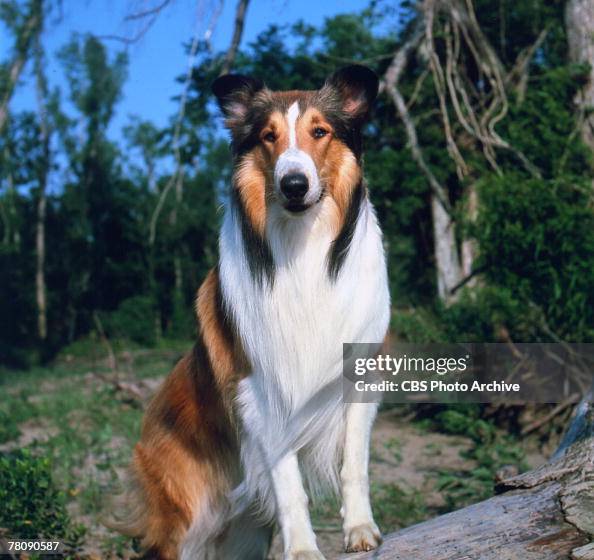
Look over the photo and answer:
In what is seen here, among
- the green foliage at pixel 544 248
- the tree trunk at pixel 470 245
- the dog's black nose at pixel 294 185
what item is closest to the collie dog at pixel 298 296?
the dog's black nose at pixel 294 185

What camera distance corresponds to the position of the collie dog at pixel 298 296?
3.41 metres

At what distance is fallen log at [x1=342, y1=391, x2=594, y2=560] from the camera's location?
2.90 meters

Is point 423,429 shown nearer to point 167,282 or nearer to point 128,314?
point 128,314

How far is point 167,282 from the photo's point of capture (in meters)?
28.6

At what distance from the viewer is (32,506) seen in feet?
14.4

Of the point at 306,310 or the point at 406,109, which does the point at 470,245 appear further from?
the point at 306,310

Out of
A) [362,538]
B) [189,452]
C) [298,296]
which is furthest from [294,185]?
[189,452]

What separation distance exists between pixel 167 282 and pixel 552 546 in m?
26.4

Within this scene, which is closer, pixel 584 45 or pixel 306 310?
pixel 306 310

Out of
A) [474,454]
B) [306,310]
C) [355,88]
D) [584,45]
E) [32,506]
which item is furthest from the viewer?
[584,45]

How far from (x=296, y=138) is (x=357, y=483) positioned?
1631 millimetres

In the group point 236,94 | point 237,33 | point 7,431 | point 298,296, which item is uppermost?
point 237,33

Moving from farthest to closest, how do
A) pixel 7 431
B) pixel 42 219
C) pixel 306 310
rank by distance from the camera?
pixel 42 219
pixel 7 431
pixel 306 310

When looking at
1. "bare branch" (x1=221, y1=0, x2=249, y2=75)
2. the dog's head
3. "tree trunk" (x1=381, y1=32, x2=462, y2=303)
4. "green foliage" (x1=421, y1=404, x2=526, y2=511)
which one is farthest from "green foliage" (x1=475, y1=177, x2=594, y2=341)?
the dog's head
